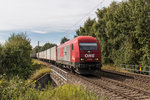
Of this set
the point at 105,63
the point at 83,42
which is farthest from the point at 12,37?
the point at 105,63

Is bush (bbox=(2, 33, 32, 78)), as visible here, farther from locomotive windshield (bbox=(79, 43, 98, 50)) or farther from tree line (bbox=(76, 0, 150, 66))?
tree line (bbox=(76, 0, 150, 66))

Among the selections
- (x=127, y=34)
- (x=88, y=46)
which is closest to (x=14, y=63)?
(x=88, y=46)

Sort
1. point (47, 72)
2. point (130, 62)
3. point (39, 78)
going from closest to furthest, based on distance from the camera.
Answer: point (39, 78) → point (47, 72) → point (130, 62)

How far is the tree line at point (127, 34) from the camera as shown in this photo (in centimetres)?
1722

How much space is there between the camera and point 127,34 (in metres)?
20.8

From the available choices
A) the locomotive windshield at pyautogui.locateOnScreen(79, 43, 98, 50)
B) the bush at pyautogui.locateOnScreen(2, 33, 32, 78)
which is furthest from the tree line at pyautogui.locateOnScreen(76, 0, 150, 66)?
the bush at pyautogui.locateOnScreen(2, 33, 32, 78)

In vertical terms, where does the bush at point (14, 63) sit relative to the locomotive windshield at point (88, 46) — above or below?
below

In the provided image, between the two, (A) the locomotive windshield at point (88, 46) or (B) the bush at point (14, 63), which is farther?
(B) the bush at point (14, 63)

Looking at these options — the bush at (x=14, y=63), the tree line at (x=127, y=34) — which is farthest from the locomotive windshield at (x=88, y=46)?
the bush at (x=14, y=63)

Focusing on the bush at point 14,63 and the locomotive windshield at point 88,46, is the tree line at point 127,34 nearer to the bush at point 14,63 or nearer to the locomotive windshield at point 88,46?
the locomotive windshield at point 88,46

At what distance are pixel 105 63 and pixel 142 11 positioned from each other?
37.6ft

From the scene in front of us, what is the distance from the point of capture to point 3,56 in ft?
56.1

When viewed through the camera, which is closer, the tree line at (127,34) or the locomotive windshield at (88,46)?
the locomotive windshield at (88,46)

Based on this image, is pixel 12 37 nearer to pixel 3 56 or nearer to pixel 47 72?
pixel 3 56
